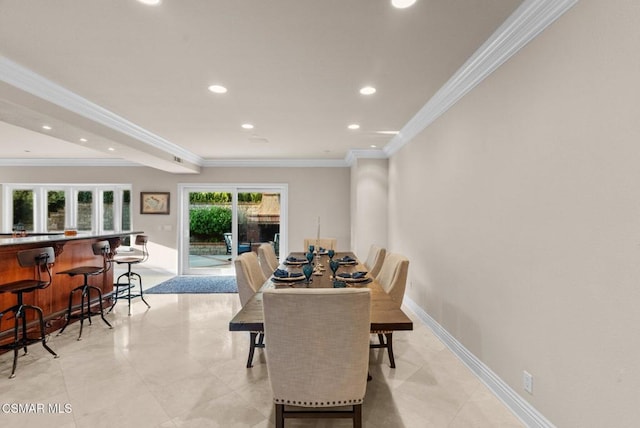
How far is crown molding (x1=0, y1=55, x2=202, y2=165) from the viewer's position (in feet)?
8.98

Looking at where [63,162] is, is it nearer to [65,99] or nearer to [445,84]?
[65,99]

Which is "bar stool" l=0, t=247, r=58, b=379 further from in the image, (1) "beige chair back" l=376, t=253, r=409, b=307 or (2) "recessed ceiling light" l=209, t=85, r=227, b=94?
(1) "beige chair back" l=376, t=253, r=409, b=307

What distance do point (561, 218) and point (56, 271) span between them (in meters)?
5.00

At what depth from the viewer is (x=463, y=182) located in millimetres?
3016

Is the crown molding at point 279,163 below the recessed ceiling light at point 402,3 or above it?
below

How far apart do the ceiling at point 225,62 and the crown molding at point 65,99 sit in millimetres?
11

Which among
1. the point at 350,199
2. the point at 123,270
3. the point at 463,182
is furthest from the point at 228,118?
the point at 123,270

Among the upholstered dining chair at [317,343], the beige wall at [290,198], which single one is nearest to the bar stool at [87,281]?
the beige wall at [290,198]

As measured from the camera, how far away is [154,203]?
724 cm

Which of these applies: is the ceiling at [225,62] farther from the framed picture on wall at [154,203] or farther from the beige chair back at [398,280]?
the framed picture on wall at [154,203]

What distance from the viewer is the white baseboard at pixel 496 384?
2.02 metres

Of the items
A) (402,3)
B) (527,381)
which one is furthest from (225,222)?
(527,381)

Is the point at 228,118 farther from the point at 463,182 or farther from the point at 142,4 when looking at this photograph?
the point at 463,182

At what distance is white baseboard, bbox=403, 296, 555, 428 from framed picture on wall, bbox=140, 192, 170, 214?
236 inches
